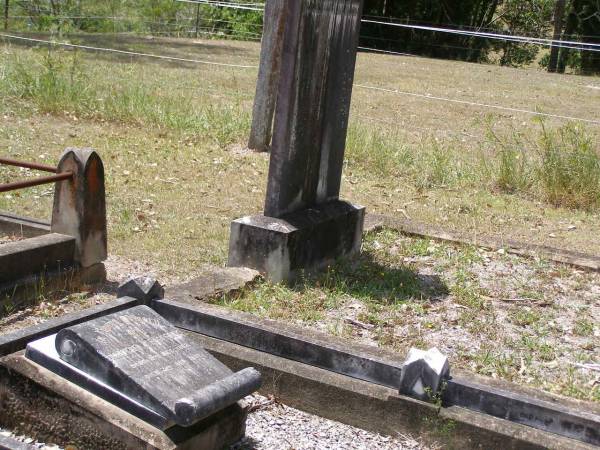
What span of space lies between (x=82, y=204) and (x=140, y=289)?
47.7 inches

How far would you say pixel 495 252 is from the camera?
7250mm

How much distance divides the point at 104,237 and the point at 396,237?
2.63 metres

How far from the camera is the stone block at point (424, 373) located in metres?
4.01

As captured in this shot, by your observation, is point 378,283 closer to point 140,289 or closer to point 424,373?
point 140,289

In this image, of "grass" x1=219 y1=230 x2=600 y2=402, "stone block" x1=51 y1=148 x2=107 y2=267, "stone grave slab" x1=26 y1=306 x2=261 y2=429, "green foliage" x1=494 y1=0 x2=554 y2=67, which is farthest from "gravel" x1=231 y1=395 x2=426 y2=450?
"green foliage" x1=494 y1=0 x2=554 y2=67

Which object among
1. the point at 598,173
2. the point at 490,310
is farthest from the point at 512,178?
the point at 490,310

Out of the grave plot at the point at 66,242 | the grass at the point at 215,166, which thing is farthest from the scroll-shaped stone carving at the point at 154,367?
the grass at the point at 215,166

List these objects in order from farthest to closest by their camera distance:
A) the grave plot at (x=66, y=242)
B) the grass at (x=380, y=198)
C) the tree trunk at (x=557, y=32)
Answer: the tree trunk at (x=557, y=32), the grass at (x=380, y=198), the grave plot at (x=66, y=242)

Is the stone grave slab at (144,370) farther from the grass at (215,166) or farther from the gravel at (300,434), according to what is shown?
the grass at (215,166)

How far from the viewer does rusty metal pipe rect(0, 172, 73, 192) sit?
17.1 ft

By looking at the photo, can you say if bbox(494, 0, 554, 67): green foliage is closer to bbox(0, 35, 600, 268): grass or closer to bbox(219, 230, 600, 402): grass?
bbox(0, 35, 600, 268): grass

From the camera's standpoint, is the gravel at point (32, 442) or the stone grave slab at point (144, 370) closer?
the stone grave slab at point (144, 370)

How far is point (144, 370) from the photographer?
3.67 meters

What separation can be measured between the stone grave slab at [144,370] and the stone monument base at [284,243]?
2016 mm
